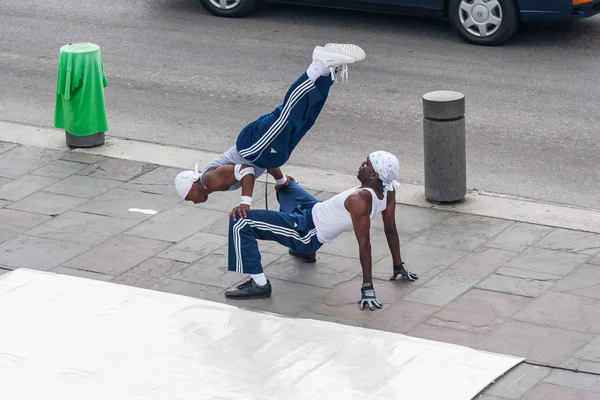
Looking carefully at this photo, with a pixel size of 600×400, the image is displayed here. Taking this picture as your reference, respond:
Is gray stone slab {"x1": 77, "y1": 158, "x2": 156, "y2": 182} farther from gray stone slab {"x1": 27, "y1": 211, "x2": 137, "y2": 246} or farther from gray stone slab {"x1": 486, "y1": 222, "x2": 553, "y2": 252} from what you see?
gray stone slab {"x1": 486, "y1": 222, "x2": 553, "y2": 252}

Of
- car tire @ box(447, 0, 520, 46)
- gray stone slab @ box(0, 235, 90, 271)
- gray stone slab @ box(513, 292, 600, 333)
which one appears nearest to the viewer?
gray stone slab @ box(513, 292, 600, 333)

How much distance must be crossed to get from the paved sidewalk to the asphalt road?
3.78 feet

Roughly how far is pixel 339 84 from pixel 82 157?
3171 mm

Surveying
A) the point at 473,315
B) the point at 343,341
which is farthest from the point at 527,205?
the point at 343,341

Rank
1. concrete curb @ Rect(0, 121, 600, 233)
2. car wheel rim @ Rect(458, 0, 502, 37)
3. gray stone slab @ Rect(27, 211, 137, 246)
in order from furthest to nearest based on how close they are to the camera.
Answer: car wheel rim @ Rect(458, 0, 502, 37) < concrete curb @ Rect(0, 121, 600, 233) < gray stone slab @ Rect(27, 211, 137, 246)

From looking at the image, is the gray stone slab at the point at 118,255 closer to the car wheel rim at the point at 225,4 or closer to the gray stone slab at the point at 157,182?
the gray stone slab at the point at 157,182

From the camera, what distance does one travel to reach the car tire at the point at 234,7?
1514 cm

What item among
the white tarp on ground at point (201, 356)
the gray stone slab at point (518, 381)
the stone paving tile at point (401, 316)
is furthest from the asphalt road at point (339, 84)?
the white tarp on ground at point (201, 356)

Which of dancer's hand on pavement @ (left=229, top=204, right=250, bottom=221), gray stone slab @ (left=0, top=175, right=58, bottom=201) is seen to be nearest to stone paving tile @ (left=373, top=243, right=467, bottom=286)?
dancer's hand on pavement @ (left=229, top=204, right=250, bottom=221)

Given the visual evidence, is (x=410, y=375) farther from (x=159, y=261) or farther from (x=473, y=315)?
(x=159, y=261)

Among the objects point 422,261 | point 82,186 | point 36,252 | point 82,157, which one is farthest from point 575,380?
point 82,157

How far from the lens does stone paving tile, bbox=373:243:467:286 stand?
8.17 m

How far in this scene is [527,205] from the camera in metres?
9.36

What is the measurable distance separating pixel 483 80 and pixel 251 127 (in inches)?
201
